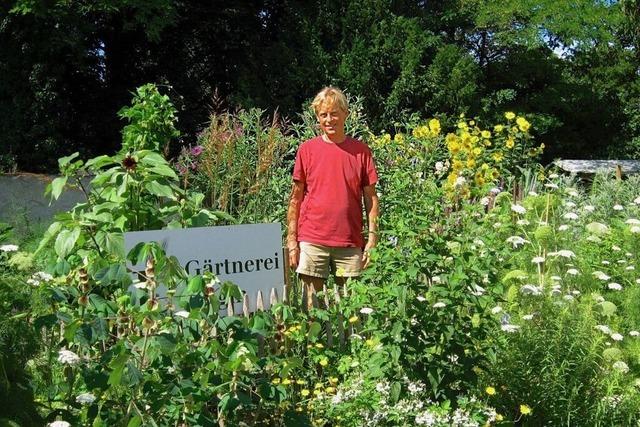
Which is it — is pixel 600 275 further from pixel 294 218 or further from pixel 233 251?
pixel 233 251

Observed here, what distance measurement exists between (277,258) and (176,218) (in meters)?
0.49

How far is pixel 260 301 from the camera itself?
3.25 meters

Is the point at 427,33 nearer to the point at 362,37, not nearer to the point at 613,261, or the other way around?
the point at 362,37

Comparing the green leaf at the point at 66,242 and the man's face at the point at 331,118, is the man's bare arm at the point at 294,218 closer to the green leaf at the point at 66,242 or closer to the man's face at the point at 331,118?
the man's face at the point at 331,118

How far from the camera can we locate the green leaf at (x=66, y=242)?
8.87ft

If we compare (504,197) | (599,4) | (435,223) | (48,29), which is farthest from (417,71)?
(435,223)

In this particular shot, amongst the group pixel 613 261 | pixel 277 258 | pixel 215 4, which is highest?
pixel 215 4

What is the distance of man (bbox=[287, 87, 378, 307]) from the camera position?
12.0 feet

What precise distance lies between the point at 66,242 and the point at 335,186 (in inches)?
55.5

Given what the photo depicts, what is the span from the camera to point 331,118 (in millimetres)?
3615

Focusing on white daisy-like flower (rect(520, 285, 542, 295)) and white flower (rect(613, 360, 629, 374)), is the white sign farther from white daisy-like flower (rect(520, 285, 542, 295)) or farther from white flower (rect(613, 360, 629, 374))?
white flower (rect(613, 360, 629, 374))

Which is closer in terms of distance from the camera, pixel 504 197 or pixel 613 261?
pixel 613 261

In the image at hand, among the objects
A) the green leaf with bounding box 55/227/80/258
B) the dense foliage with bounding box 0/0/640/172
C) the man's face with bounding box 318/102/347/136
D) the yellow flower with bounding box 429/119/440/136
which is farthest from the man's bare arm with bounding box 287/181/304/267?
the dense foliage with bounding box 0/0/640/172

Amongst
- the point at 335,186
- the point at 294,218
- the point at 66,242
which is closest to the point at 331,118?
the point at 335,186
